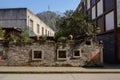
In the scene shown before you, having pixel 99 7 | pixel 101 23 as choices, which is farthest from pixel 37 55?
pixel 99 7

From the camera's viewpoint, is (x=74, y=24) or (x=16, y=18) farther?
(x=16, y=18)

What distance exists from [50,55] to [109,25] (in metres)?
9.86

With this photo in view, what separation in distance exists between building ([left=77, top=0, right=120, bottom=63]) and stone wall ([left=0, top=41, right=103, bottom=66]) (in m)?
5.01

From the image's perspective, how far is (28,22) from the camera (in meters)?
42.1

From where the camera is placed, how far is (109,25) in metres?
31.8

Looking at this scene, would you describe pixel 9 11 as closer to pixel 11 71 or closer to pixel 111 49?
pixel 111 49

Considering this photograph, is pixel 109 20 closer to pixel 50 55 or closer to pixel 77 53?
pixel 77 53

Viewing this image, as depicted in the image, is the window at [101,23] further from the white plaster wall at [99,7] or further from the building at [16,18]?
the building at [16,18]

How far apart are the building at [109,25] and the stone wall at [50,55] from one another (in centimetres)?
501

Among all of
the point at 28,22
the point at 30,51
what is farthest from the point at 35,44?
the point at 28,22

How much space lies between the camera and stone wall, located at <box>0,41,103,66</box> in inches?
978

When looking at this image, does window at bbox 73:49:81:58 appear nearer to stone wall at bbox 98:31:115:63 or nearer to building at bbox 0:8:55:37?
stone wall at bbox 98:31:115:63

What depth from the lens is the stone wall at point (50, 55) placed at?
978 inches

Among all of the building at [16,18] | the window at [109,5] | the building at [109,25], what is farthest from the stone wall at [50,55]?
the building at [16,18]
